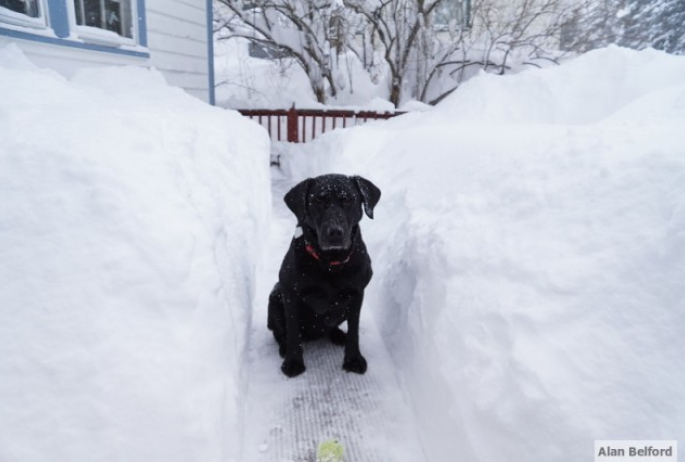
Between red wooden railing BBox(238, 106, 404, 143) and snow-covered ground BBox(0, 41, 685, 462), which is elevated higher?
red wooden railing BBox(238, 106, 404, 143)

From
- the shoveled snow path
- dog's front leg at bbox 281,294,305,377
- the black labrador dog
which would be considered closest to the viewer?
the shoveled snow path

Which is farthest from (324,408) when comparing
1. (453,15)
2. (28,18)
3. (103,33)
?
(453,15)

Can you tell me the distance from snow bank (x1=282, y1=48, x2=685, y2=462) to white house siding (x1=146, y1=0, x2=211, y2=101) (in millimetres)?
5110

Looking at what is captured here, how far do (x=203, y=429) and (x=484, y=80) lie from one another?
7707 mm

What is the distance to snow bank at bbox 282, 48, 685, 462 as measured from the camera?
4.31ft

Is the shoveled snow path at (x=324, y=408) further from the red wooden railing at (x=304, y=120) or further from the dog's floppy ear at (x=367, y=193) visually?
the red wooden railing at (x=304, y=120)

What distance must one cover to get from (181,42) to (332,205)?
5.70 m

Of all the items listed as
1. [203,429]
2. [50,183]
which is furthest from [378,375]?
[50,183]

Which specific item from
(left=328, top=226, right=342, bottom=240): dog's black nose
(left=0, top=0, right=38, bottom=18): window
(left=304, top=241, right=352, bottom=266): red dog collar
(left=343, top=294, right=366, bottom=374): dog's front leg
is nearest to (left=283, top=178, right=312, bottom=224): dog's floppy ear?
(left=304, top=241, right=352, bottom=266): red dog collar

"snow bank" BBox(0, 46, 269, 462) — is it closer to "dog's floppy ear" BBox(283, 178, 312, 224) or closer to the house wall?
"dog's floppy ear" BBox(283, 178, 312, 224)

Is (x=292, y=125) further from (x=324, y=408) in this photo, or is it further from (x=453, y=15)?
(x=324, y=408)

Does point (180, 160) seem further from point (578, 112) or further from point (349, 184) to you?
point (578, 112)

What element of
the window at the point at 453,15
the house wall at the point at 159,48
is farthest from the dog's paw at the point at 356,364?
the window at the point at 453,15

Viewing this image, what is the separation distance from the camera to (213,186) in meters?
2.99
